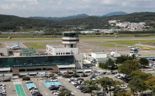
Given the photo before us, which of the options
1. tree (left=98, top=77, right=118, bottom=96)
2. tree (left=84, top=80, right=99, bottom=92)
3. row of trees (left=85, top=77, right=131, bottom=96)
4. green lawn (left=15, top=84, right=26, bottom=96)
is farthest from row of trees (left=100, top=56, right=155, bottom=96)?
green lawn (left=15, top=84, right=26, bottom=96)

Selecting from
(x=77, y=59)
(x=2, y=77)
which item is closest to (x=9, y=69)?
(x=2, y=77)

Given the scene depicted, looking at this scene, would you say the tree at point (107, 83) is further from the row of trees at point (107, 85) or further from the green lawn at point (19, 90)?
the green lawn at point (19, 90)

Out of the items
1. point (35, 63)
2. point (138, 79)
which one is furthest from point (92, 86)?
point (35, 63)

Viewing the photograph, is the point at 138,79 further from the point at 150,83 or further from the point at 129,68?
the point at 129,68

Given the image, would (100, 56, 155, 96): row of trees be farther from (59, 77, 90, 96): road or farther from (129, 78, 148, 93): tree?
(59, 77, 90, 96): road

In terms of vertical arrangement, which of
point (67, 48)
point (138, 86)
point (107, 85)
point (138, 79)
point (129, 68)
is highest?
point (138, 79)

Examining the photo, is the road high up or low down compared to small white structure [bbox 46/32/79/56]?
down

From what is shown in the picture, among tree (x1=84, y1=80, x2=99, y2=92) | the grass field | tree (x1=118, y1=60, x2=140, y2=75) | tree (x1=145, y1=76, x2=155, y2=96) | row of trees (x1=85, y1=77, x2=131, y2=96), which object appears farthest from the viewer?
the grass field

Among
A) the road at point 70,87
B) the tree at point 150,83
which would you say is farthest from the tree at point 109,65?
the tree at point 150,83

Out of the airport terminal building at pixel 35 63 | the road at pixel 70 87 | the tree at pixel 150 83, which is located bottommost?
the road at pixel 70 87

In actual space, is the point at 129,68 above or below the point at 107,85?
below

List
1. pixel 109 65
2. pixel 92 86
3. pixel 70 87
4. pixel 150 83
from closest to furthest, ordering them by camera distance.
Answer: pixel 150 83
pixel 92 86
pixel 70 87
pixel 109 65

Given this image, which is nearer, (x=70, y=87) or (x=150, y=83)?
(x=150, y=83)
